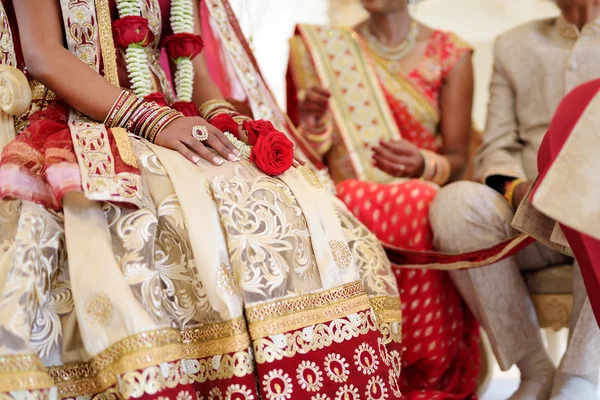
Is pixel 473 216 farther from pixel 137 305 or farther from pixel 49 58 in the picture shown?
pixel 49 58

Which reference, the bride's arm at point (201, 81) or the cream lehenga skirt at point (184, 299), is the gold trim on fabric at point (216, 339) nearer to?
the cream lehenga skirt at point (184, 299)

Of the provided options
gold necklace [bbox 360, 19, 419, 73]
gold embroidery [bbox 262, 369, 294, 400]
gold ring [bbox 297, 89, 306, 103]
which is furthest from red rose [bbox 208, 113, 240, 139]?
gold necklace [bbox 360, 19, 419, 73]

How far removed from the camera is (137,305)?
1036mm

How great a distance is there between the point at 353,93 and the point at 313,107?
0.17m

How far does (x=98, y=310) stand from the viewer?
41.1 inches

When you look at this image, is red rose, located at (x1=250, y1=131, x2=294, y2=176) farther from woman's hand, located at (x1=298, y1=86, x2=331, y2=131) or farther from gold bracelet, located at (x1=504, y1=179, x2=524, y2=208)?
woman's hand, located at (x1=298, y1=86, x2=331, y2=131)

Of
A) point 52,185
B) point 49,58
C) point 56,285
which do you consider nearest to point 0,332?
point 56,285

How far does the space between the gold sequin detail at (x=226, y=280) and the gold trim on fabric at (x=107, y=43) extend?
52 cm

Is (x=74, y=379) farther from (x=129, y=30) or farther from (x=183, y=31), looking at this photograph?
(x=183, y=31)

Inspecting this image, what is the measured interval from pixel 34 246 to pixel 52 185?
0.11 m

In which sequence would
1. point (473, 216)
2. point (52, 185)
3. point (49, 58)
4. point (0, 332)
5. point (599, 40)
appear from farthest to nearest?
1. point (599, 40)
2. point (473, 216)
3. point (49, 58)
4. point (52, 185)
5. point (0, 332)

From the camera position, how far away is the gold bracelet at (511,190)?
1.68m

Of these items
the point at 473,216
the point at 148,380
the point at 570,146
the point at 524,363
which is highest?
the point at 570,146

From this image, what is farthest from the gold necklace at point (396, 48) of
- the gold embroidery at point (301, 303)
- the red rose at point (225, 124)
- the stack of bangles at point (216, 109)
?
the gold embroidery at point (301, 303)
